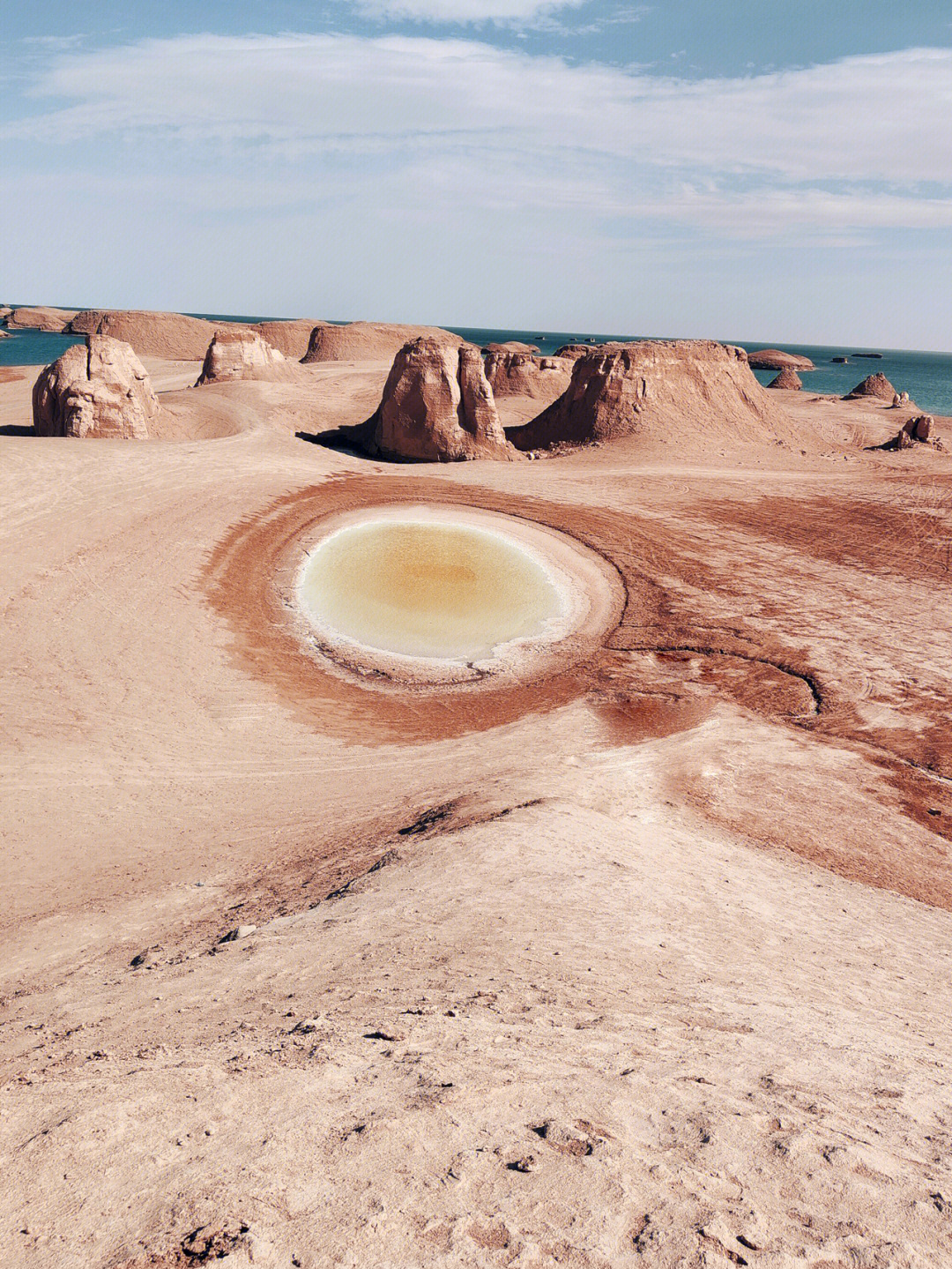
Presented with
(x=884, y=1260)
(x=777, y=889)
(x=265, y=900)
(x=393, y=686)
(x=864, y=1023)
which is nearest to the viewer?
(x=884, y=1260)

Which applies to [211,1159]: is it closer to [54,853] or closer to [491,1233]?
[491,1233]

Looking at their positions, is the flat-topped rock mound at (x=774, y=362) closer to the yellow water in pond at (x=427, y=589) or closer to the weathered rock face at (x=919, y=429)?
the weathered rock face at (x=919, y=429)

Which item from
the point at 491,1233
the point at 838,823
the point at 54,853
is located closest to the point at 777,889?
the point at 838,823

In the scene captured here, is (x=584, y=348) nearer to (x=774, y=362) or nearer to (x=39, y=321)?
(x=774, y=362)

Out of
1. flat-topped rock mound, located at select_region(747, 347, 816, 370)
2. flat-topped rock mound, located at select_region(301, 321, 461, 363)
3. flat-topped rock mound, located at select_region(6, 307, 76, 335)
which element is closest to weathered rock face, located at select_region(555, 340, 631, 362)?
flat-topped rock mound, located at select_region(301, 321, 461, 363)

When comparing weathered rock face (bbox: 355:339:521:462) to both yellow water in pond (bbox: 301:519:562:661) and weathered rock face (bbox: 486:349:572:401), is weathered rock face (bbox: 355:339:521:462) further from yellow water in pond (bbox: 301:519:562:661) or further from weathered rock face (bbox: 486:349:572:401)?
weathered rock face (bbox: 486:349:572:401)

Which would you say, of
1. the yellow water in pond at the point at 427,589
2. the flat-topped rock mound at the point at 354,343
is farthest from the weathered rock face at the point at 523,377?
the yellow water in pond at the point at 427,589
